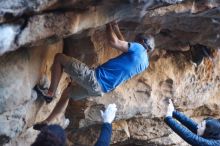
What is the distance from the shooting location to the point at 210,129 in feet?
15.8

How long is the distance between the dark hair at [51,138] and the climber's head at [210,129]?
1.87 meters

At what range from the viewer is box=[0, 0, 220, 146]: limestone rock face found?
4.47 m

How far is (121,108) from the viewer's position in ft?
24.1

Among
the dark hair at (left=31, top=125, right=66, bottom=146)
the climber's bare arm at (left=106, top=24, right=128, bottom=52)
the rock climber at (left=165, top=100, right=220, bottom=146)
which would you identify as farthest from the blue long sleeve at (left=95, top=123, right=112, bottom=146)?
the climber's bare arm at (left=106, top=24, right=128, bottom=52)

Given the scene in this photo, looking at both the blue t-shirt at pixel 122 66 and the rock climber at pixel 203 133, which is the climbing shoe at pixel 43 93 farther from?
the rock climber at pixel 203 133

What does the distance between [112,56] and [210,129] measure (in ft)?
7.73

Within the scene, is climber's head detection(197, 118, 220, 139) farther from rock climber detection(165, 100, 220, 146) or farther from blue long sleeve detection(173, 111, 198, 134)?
blue long sleeve detection(173, 111, 198, 134)

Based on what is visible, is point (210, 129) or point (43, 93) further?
point (43, 93)

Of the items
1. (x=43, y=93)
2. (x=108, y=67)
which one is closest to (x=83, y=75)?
(x=108, y=67)

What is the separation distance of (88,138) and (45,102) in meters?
2.15

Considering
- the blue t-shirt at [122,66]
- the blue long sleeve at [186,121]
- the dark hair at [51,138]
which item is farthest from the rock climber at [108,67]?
→ the dark hair at [51,138]

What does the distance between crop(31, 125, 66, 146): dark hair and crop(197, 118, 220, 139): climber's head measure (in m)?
1.87

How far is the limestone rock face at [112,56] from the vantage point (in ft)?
14.7

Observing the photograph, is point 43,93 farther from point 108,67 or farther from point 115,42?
point 115,42
